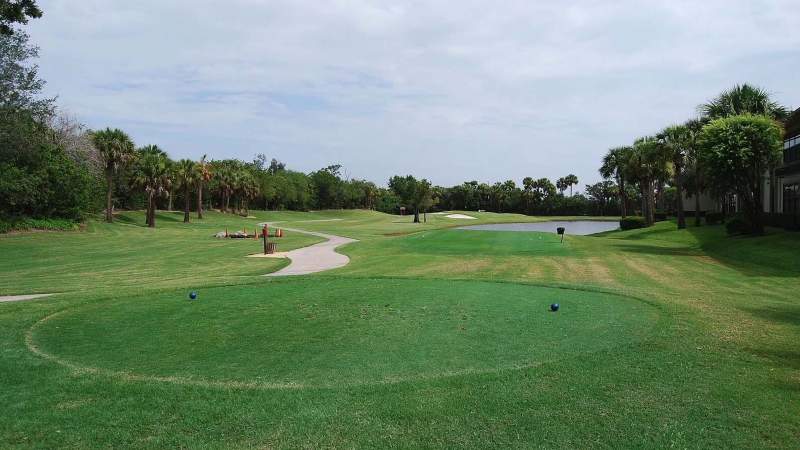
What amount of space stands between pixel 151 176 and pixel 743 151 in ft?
175

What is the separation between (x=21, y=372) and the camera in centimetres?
661

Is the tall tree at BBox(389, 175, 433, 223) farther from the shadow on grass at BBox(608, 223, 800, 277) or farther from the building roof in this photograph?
the building roof

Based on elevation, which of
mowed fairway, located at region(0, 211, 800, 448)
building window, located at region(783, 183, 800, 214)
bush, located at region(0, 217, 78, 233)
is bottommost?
mowed fairway, located at region(0, 211, 800, 448)

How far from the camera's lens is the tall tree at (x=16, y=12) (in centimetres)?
1514

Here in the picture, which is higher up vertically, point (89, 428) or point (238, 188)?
point (238, 188)

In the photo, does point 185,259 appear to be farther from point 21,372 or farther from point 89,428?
point 89,428

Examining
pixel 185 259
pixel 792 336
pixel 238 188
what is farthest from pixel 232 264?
pixel 238 188

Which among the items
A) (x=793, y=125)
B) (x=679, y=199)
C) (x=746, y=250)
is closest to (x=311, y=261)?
(x=746, y=250)

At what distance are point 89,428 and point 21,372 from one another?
8.07ft

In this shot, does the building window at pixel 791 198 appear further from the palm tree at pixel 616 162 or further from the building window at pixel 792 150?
the palm tree at pixel 616 162

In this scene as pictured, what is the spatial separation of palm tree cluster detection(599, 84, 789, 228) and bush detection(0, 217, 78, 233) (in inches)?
1793

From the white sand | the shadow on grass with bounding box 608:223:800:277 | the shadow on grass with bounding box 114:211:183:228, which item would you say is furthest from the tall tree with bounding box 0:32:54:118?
the white sand

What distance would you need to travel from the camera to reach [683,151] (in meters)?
46.3

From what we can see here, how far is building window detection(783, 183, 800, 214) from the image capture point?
36.4 metres
